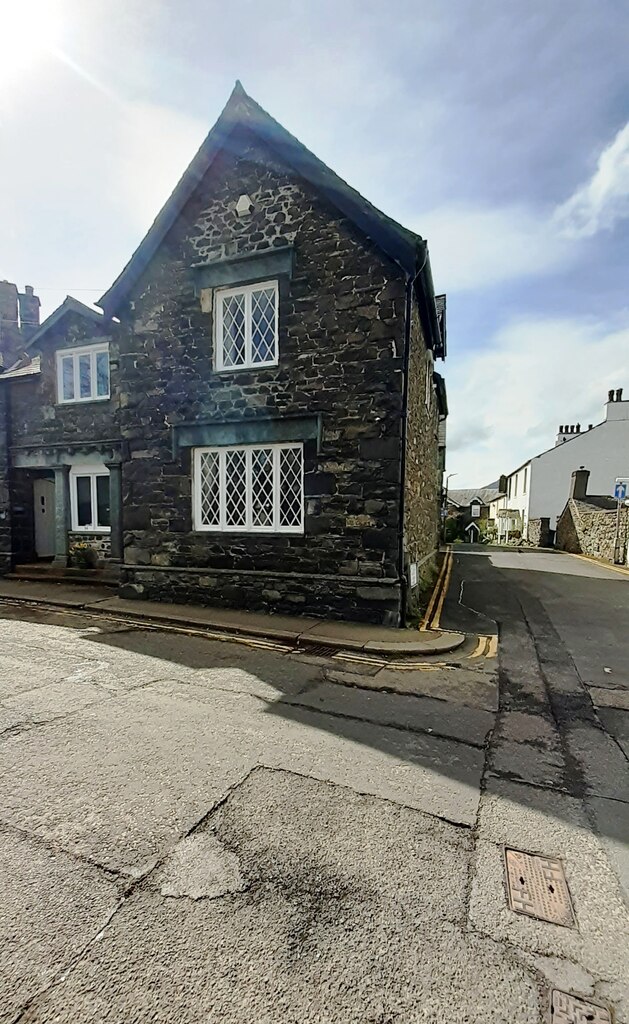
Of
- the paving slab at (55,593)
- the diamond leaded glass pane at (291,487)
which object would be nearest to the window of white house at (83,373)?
the paving slab at (55,593)

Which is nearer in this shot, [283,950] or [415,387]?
[283,950]

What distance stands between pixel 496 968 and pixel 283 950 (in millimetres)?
1039

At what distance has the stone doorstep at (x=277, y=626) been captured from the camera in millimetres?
7285

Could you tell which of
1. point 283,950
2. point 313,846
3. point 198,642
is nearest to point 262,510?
point 198,642

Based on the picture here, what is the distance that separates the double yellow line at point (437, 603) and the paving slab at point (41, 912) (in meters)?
6.38

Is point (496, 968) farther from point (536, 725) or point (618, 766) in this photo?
point (536, 725)

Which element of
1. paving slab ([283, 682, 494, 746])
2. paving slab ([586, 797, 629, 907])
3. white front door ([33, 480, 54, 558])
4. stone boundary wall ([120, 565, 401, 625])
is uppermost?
white front door ([33, 480, 54, 558])

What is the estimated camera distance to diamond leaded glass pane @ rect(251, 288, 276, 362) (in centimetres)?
934

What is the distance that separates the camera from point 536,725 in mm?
4934

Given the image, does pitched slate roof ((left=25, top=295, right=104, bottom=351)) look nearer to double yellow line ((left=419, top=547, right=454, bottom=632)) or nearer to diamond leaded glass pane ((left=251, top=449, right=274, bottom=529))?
diamond leaded glass pane ((left=251, top=449, right=274, bottom=529))

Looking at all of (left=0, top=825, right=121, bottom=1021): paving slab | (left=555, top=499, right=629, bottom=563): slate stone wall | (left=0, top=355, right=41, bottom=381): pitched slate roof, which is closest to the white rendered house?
(left=555, top=499, right=629, bottom=563): slate stone wall

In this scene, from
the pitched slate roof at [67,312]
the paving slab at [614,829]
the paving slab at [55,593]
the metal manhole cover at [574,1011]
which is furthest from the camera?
the pitched slate roof at [67,312]

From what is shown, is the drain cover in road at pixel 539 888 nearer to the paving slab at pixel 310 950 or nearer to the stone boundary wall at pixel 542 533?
the paving slab at pixel 310 950

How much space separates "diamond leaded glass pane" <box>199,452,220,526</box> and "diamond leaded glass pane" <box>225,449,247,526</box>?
28 centimetres
